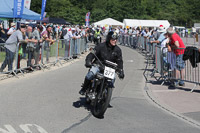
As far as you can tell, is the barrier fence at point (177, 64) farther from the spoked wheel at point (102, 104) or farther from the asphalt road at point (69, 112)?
the spoked wheel at point (102, 104)

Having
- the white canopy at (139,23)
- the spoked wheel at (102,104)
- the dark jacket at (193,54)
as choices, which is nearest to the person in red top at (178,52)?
the dark jacket at (193,54)

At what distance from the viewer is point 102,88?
7.53m

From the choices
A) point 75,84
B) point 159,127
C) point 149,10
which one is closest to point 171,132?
point 159,127

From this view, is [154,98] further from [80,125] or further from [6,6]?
[6,6]

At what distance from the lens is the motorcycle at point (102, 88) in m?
7.30

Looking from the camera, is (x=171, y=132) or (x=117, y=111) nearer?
(x=171, y=132)

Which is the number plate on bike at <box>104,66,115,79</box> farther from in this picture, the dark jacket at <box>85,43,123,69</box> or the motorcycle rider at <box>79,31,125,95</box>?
the dark jacket at <box>85,43,123,69</box>

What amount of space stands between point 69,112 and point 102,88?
0.91m

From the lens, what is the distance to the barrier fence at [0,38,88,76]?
13.3m

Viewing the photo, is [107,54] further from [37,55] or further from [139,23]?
[139,23]

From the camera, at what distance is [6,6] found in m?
22.2

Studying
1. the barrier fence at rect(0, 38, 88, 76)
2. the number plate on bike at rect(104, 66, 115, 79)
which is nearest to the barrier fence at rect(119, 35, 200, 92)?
the number plate on bike at rect(104, 66, 115, 79)

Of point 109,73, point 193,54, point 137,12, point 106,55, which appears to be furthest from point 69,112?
point 137,12

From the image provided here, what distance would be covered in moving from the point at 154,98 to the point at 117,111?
2165mm
